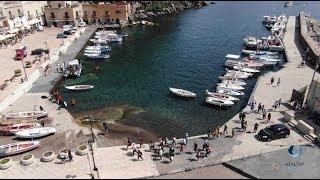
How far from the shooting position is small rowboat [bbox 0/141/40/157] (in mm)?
41938

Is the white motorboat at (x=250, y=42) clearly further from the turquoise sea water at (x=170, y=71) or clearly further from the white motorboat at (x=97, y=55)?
the white motorboat at (x=97, y=55)

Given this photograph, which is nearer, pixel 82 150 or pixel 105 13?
pixel 82 150

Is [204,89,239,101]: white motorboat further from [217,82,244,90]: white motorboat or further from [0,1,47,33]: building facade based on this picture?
[0,1,47,33]: building facade

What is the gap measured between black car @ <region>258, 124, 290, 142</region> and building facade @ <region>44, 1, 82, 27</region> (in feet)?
244

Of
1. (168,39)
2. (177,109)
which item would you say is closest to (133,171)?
(177,109)

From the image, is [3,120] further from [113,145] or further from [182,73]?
[182,73]

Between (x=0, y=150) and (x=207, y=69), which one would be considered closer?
(x=0, y=150)

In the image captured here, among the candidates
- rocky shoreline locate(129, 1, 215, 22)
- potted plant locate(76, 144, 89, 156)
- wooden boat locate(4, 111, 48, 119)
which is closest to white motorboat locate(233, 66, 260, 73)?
wooden boat locate(4, 111, 48, 119)

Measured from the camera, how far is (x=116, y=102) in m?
58.2

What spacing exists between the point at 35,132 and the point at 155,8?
8884 cm

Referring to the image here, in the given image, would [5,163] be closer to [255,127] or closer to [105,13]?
[255,127]

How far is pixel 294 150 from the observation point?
40.1 metres

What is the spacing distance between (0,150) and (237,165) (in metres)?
27.5

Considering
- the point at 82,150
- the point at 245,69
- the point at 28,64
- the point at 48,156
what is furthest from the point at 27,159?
the point at 245,69
